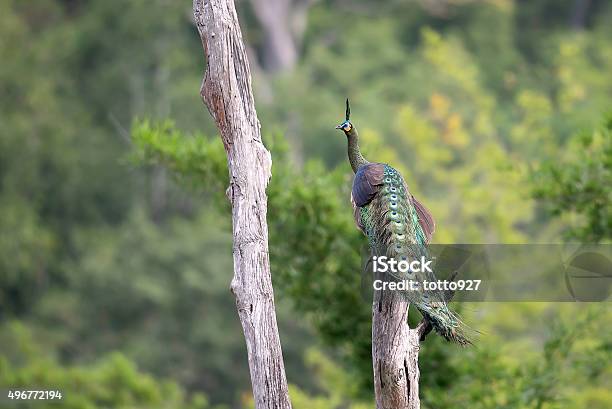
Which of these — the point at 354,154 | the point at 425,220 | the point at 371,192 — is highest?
the point at 354,154

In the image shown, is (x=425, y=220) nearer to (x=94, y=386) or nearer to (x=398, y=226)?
(x=398, y=226)

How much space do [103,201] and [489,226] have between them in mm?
9956

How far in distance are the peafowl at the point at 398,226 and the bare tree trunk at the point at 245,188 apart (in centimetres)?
60

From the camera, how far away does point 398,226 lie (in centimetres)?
695

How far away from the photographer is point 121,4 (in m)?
28.2

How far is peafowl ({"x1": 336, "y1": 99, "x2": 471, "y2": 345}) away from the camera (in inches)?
266

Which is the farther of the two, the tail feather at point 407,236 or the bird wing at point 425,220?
the bird wing at point 425,220

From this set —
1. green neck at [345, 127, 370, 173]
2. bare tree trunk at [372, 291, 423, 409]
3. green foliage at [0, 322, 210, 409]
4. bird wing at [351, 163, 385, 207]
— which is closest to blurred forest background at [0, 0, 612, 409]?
green foliage at [0, 322, 210, 409]

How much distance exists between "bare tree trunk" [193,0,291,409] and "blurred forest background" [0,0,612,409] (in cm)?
1061

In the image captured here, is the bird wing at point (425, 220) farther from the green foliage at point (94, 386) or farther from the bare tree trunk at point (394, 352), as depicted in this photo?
the green foliage at point (94, 386)

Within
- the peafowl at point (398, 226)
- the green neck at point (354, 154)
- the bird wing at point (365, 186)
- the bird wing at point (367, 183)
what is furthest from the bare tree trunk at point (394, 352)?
the green neck at point (354, 154)

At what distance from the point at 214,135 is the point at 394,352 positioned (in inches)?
630

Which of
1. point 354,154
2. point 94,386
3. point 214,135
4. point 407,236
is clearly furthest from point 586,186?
point 214,135

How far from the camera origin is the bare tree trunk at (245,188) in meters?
6.96
